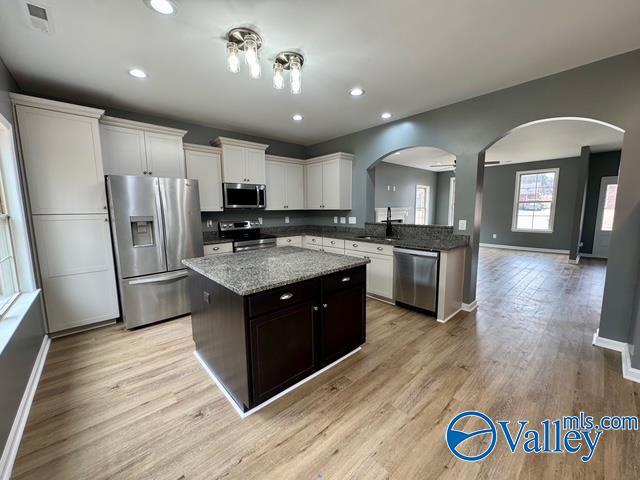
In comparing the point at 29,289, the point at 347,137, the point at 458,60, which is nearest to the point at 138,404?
the point at 29,289

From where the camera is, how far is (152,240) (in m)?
3.04

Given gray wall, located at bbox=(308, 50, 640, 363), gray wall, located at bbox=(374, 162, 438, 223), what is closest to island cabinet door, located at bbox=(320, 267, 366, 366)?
gray wall, located at bbox=(308, 50, 640, 363)

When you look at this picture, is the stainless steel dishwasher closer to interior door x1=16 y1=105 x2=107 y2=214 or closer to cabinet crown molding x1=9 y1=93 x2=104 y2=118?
interior door x1=16 y1=105 x2=107 y2=214

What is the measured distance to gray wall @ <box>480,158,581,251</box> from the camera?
6961 mm

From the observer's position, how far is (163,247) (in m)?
3.09

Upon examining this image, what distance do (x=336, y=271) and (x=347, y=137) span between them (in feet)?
11.1

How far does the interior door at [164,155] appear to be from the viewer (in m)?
3.32

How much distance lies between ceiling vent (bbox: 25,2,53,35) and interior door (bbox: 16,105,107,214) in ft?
3.33

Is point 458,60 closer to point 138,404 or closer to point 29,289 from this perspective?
point 138,404

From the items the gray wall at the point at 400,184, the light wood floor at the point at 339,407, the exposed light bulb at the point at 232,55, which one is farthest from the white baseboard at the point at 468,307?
the gray wall at the point at 400,184

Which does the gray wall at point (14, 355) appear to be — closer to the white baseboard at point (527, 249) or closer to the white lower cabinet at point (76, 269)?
the white lower cabinet at point (76, 269)

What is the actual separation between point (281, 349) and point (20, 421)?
1.68 metres

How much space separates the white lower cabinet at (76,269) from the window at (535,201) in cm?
979

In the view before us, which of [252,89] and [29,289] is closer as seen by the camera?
[29,289]
